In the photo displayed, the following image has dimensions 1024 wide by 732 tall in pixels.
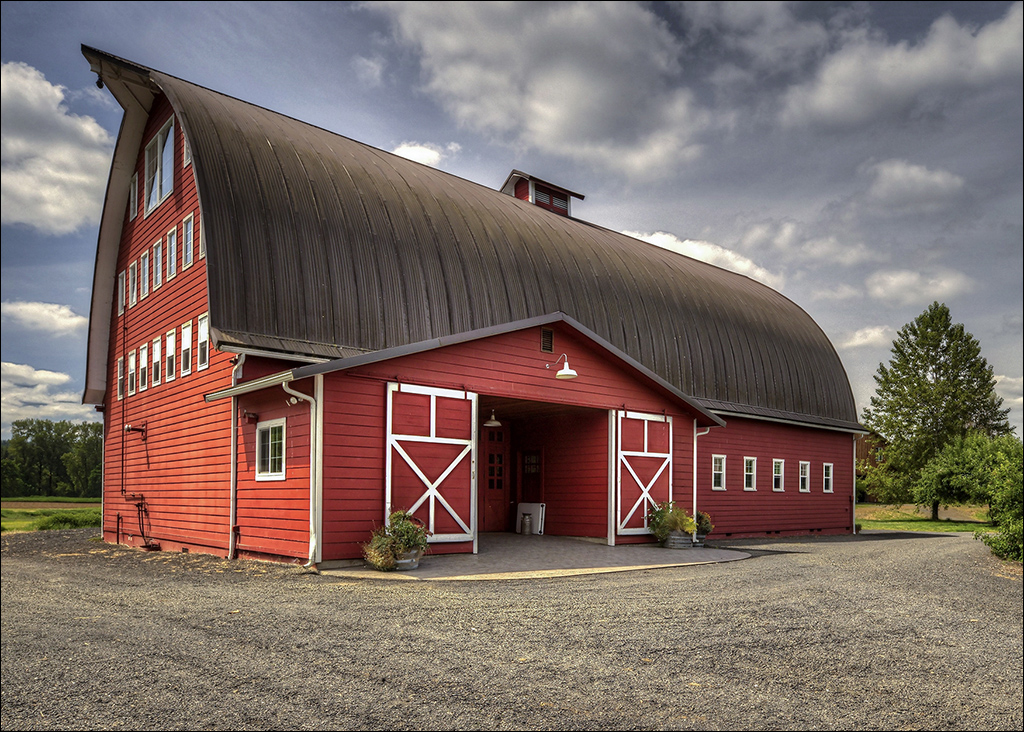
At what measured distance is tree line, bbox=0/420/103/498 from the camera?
37656 millimetres

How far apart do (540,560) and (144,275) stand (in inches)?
542

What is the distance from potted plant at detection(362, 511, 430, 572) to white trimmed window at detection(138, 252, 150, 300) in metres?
11.5

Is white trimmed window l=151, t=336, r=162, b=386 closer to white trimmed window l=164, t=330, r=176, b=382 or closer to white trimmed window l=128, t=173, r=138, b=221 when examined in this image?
white trimmed window l=164, t=330, r=176, b=382

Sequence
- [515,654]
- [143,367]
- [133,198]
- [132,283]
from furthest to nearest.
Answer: [133,198], [132,283], [143,367], [515,654]

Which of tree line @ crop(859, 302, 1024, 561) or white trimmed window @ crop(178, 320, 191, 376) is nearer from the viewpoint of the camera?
white trimmed window @ crop(178, 320, 191, 376)

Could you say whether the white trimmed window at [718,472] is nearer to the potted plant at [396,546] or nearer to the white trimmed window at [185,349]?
the potted plant at [396,546]

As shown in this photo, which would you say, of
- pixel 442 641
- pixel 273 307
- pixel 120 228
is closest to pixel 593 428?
pixel 273 307

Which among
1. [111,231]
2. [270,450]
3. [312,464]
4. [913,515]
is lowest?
[913,515]

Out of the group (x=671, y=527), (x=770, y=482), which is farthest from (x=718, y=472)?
(x=671, y=527)

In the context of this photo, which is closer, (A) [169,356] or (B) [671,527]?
(B) [671,527]

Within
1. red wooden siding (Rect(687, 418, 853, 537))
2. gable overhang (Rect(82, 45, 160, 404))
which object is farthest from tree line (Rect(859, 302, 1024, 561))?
gable overhang (Rect(82, 45, 160, 404))

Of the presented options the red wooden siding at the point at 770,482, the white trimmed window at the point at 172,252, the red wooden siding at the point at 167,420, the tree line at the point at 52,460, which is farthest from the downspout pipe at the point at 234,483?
the tree line at the point at 52,460

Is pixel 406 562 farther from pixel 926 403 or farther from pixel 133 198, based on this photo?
pixel 926 403

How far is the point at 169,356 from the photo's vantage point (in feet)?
62.6
